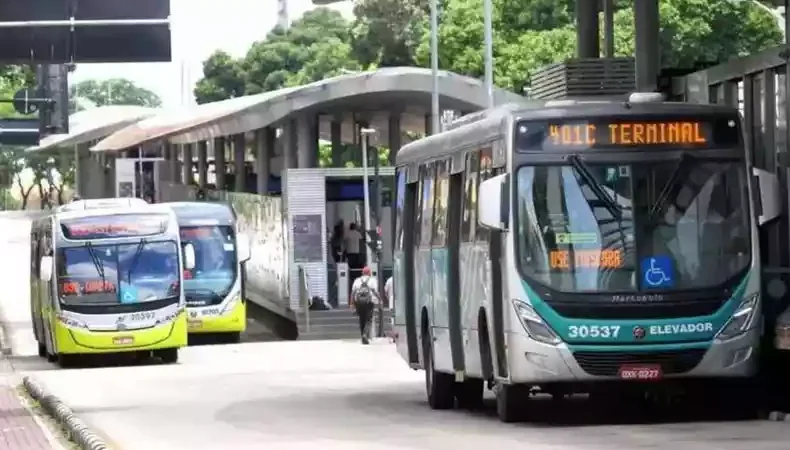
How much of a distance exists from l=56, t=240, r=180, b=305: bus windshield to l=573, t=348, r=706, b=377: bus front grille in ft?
64.9

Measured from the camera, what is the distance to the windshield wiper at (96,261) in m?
35.5

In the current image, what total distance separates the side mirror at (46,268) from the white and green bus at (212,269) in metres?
6.56

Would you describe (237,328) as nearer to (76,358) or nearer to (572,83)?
(76,358)

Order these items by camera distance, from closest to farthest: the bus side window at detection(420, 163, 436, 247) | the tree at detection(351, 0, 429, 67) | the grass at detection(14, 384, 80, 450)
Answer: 1. the grass at detection(14, 384, 80, 450)
2. the bus side window at detection(420, 163, 436, 247)
3. the tree at detection(351, 0, 429, 67)

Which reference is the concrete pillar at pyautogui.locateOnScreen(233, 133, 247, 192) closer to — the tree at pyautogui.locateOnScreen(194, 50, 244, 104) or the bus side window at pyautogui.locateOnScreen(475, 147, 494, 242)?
the bus side window at pyautogui.locateOnScreen(475, 147, 494, 242)

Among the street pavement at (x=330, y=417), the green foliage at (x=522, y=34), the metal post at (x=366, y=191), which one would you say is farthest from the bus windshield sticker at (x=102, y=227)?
the green foliage at (x=522, y=34)

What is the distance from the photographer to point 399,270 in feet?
74.5

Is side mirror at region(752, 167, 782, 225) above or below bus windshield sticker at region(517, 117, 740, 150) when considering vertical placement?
below

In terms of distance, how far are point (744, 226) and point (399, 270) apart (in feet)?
21.5

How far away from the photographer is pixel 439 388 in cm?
2064

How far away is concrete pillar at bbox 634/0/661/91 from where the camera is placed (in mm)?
23969

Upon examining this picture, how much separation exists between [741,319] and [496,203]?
2.30m

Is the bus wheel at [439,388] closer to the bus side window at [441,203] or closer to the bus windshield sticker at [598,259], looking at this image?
the bus side window at [441,203]

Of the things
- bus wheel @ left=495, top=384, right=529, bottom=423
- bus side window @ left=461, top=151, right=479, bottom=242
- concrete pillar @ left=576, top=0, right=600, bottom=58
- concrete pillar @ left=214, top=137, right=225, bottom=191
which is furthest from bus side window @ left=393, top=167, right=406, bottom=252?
concrete pillar @ left=214, top=137, right=225, bottom=191
